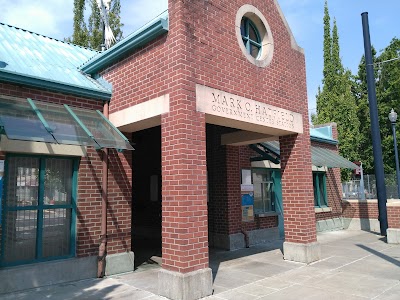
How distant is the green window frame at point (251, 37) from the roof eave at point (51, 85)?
3585 mm

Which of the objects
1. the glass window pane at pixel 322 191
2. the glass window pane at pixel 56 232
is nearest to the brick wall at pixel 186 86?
the glass window pane at pixel 56 232

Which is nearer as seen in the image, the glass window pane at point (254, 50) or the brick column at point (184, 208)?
the brick column at point (184, 208)

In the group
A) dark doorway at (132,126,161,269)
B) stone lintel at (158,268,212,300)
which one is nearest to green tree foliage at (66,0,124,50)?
dark doorway at (132,126,161,269)

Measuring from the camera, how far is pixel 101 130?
7000 mm

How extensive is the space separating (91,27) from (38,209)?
22.8 m

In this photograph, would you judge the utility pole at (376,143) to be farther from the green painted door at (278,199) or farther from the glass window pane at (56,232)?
the glass window pane at (56,232)

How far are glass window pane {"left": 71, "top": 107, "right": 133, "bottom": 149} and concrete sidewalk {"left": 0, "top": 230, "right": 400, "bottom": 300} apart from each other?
2791 mm

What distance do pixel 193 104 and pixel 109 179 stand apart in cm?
282

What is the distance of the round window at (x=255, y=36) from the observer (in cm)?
808

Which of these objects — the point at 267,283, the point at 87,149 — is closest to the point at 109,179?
the point at 87,149

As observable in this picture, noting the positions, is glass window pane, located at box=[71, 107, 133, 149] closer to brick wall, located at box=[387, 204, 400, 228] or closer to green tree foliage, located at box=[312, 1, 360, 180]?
brick wall, located at box=[387, 204, 400, 228]

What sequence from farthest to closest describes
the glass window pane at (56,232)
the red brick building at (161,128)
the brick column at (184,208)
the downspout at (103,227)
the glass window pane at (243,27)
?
the glass window pane at (243,27) → the downspout at (103,227) → the glass window pane at (56,232) → the red brick building at (161,128) → the brick column at (184,208)

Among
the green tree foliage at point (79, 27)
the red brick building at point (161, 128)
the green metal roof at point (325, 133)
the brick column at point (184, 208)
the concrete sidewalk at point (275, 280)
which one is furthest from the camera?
the green tree foliage at point (79, 27)

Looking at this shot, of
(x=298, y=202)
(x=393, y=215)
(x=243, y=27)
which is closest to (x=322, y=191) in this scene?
(x=393, y=215)
